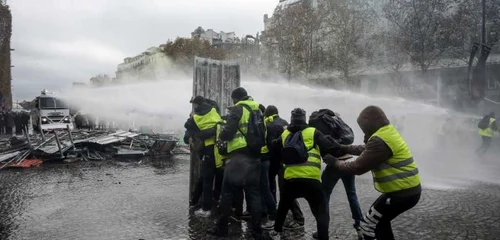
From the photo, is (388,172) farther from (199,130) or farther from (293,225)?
(199,130)

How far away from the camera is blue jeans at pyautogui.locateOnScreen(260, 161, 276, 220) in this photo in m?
5.89

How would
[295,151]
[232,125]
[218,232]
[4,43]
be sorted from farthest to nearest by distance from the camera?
[4,43], [218,232], [232,125], [295,151]

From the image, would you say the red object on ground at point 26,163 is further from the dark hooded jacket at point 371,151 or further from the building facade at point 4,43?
the building facade at point 4,43

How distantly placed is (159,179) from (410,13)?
20932 mm

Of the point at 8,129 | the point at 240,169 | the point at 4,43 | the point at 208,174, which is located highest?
the point at 4,43

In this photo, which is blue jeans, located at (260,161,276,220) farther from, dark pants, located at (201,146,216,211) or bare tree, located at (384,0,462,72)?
bare tree, located at (384,0,462,72)

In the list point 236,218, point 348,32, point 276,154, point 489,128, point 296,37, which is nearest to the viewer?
point 276,154

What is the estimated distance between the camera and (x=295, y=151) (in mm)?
4402

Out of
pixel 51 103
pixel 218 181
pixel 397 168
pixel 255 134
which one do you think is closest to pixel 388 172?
pixel 397 168

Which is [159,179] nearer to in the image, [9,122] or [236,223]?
[236,223]

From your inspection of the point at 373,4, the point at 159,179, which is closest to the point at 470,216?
the point at 159,179

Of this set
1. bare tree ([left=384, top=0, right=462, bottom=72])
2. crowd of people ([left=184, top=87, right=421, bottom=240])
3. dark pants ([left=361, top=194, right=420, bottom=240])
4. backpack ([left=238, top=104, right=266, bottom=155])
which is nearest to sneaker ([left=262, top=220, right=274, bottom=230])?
crowd of people ([left=184, top=87, right=421, bottom=240])

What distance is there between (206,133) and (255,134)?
3.73 ft

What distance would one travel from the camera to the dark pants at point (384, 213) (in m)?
3.72
